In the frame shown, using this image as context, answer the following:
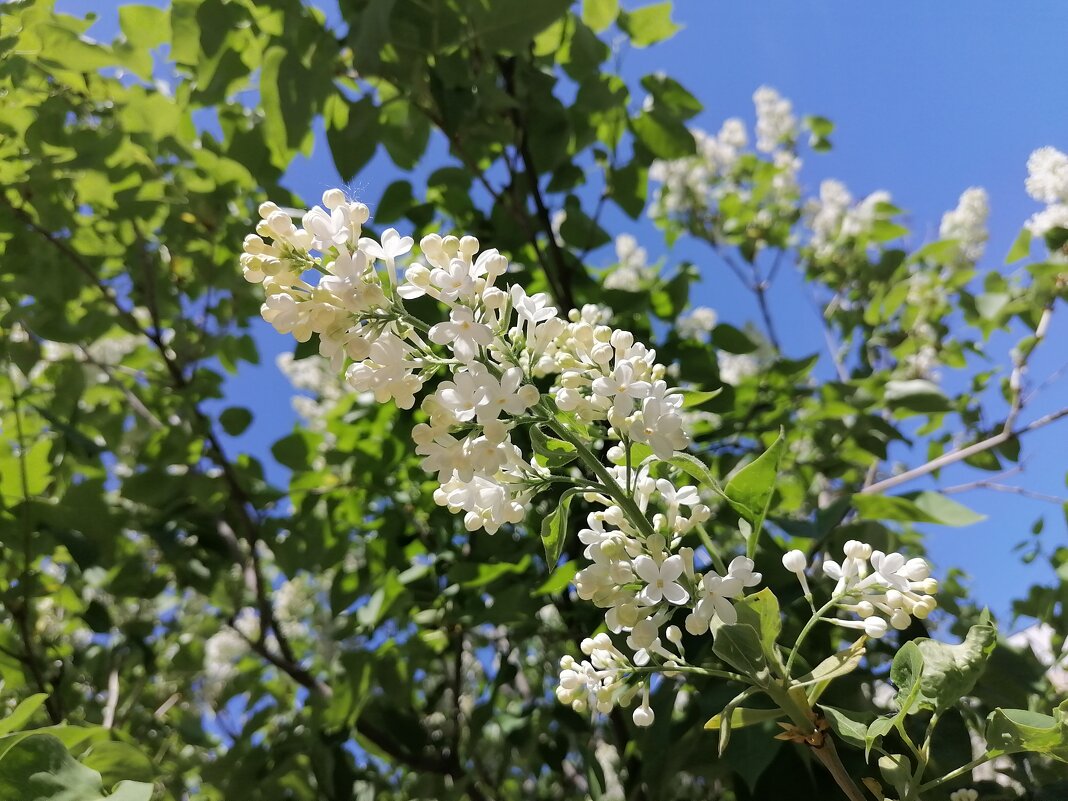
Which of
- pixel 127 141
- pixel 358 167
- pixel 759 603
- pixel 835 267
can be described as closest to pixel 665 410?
pixel 759 603

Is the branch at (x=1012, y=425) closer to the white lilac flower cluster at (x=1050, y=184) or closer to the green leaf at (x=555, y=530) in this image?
the white lilac flower cluster at (x=1050, y=184)

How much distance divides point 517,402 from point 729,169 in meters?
2.85

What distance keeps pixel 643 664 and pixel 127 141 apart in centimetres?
163

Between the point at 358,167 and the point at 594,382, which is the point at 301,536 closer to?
the point at 358,167

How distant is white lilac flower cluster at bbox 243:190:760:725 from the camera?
2.20 feet

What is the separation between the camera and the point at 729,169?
3213 mm

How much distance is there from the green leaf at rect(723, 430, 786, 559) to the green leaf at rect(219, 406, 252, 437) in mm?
1581

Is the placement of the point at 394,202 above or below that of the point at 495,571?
above

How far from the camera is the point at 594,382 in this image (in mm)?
682

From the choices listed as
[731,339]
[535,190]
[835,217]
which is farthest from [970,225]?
[535,190]

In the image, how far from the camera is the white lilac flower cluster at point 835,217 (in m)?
2.78

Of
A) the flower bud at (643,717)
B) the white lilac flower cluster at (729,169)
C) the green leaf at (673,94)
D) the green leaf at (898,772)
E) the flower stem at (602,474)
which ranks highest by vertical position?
the white lilac flower cluster at (729,169)

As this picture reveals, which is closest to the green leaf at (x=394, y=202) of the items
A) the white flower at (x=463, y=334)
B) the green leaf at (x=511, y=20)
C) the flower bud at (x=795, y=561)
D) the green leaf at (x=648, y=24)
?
the green leaf at (x=511, y=20)

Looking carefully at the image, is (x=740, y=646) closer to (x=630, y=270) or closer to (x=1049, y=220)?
(x=1049, y=220)
